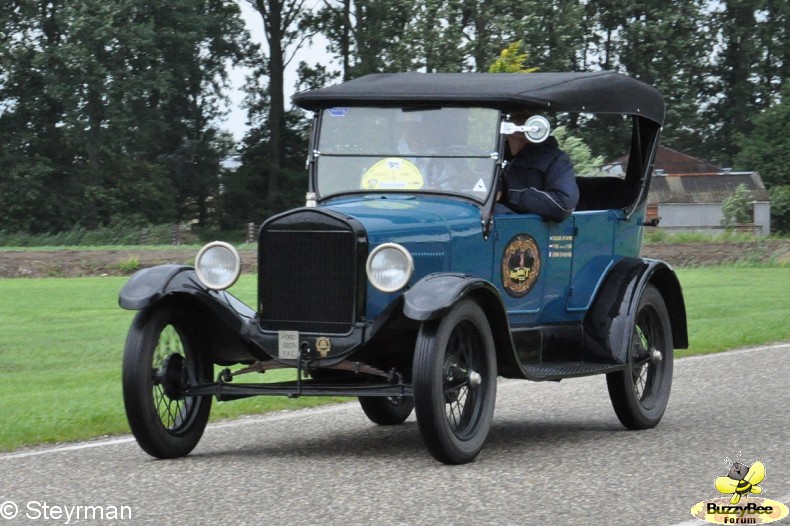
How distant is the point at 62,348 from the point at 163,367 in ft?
27.1

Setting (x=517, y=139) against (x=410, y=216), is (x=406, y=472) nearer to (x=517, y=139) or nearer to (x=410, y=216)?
(x=410, y=216)

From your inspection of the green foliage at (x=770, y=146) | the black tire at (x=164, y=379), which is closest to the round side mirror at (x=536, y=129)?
the black tire at (x=164, y=379)

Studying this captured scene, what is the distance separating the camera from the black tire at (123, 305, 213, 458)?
7.48 meters

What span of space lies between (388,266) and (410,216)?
20.7 inches

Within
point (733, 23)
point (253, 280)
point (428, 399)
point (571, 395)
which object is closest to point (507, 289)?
point (428, 399)

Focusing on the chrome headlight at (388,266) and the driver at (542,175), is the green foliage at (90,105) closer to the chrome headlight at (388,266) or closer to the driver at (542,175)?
the driver at (542,175)

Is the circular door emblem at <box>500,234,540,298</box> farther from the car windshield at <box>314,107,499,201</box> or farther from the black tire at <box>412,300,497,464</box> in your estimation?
the black tire at <box>412,300,497,464</box>

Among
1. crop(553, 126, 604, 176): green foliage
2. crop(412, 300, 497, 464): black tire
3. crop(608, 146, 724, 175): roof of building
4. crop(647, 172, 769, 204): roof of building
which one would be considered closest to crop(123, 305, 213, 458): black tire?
crop(412, 300, 497, 464): black tire

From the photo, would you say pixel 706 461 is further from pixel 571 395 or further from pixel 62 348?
pixel 62 348

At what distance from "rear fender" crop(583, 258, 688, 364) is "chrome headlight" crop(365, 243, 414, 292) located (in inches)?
77.1

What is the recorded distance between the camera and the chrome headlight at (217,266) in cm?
781

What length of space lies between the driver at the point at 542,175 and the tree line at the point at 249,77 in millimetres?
36399

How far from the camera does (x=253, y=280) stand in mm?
25875

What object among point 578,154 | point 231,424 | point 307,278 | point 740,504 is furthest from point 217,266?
point 578,154
